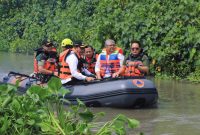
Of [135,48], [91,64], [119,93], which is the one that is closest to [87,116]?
[119,93]

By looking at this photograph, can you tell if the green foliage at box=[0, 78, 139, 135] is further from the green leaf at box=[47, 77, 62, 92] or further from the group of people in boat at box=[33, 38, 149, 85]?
the group of people in boat at box=[33, 38, 149, 85]

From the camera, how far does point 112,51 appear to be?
9.15m

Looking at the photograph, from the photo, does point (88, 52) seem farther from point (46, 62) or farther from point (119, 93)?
point (119, 93)

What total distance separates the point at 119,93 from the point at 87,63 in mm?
1546

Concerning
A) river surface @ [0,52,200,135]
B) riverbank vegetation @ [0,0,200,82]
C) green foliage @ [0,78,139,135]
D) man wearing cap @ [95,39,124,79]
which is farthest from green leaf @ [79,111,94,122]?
riverbank vegetation @ [0,0,200,82]

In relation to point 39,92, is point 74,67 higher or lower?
lower

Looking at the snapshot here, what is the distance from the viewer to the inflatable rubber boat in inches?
327

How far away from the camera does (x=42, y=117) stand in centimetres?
435

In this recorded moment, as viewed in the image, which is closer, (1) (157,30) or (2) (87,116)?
(2) (87,116)

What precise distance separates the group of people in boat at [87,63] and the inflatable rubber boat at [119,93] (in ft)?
0.97

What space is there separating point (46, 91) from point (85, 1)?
18350 millimetres

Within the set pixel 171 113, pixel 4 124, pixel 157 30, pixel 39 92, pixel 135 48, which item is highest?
pixel 157 30

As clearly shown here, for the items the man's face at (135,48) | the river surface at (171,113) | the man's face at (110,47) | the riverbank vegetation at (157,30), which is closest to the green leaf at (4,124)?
the river surface at (171,113)

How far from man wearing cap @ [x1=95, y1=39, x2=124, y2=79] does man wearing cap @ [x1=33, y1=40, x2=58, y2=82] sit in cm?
85
